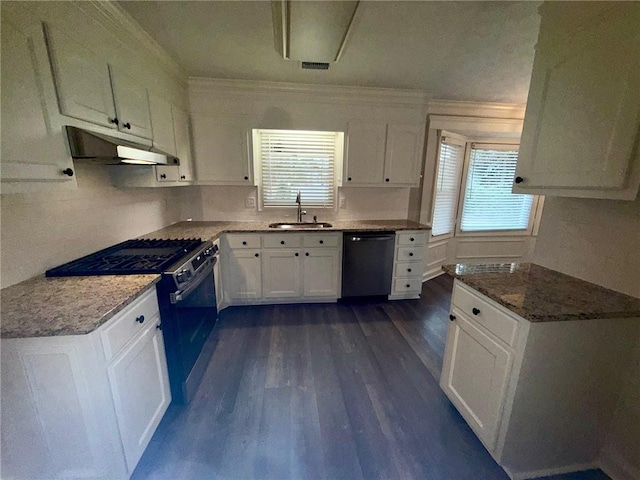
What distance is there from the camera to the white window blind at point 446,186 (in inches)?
140

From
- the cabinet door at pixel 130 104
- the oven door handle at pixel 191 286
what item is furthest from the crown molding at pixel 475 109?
the oven door handle at pixel 191 286

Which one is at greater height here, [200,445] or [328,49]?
[328,49]

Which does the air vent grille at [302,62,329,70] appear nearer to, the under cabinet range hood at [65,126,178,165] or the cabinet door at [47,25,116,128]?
the cabinet door at [47,25,116,128]

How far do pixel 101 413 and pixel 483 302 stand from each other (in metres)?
1.85

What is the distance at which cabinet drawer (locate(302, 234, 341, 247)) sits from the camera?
285 centimetres

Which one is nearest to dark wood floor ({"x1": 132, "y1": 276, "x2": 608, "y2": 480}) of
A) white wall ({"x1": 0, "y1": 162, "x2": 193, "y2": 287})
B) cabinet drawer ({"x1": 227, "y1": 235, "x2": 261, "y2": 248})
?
cabinet drawer ({"x1": 227, "y1": 235, "x2": 261, "y2": 248})

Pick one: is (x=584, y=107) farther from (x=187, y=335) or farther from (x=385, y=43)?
(x=187, y=335)

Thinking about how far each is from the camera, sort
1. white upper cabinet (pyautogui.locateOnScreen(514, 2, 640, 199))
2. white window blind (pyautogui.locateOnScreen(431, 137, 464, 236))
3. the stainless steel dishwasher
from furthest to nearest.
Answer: white window blind (pyautogui.locateOnScreen(431, 137, 464, 236)) → the stainless steel dishwasher → white upper cabinet (pyautogui.locateOnScreen(514, 2, 640, 199))

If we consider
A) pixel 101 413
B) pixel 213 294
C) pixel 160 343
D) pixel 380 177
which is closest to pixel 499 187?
pixel 380 177

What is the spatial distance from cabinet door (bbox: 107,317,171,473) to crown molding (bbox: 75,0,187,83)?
1.76m

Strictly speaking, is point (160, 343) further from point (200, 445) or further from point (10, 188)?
point (10, 188)

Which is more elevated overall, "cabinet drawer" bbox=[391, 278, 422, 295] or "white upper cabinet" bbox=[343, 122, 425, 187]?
"white upper cabinet" bbox=[343, 122, 425, 187]

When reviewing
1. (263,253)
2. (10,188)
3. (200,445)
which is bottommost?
(200,445)

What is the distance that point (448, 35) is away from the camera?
178 cm
